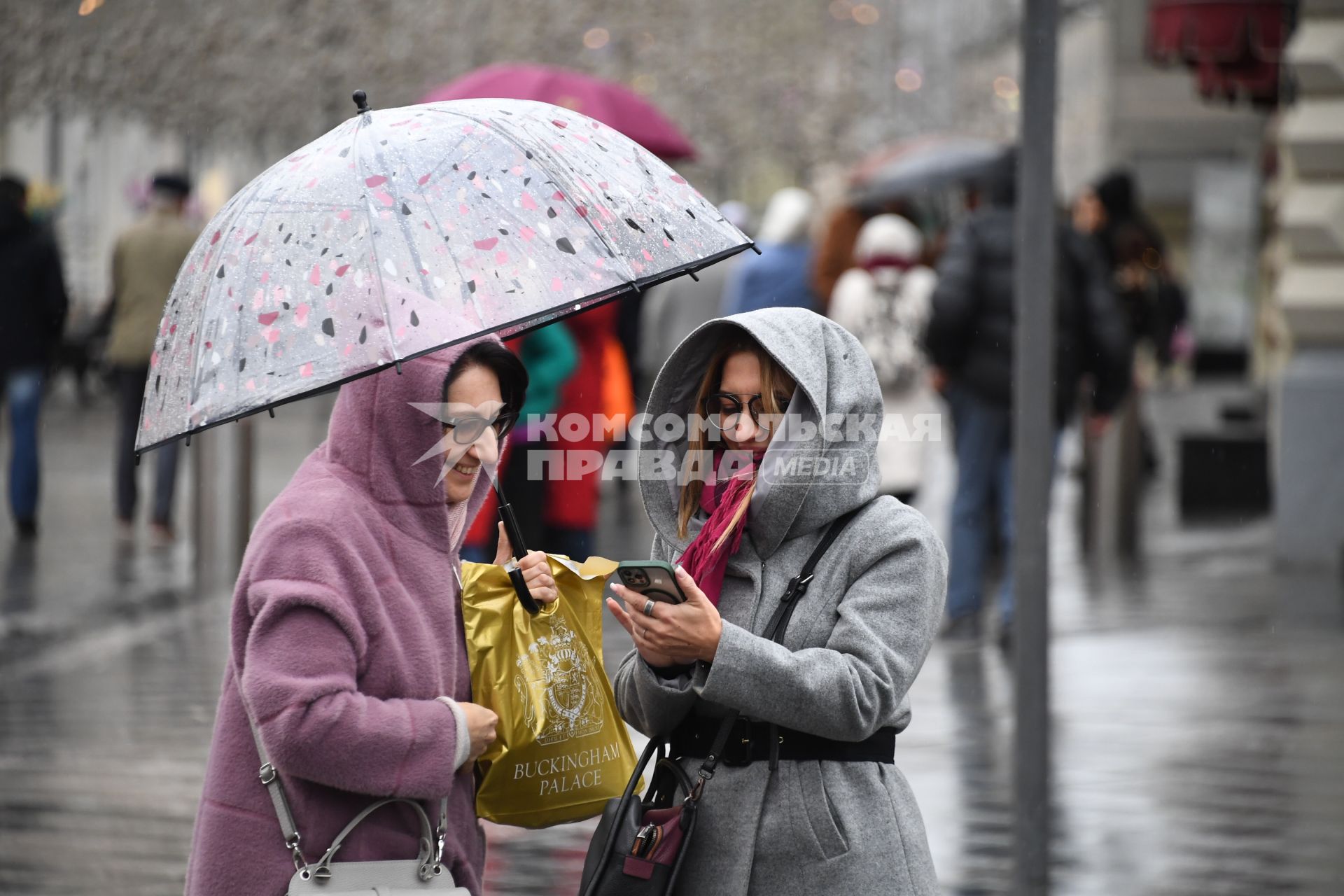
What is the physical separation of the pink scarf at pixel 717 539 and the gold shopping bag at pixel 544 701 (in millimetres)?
218

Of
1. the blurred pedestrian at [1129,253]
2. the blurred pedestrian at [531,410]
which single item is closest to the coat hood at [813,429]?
the blurred pedestrian at [531,410]

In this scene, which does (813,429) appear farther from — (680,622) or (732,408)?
(680,622)

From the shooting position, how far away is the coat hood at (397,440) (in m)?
2.96

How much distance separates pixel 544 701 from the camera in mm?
3049

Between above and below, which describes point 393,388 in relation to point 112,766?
above

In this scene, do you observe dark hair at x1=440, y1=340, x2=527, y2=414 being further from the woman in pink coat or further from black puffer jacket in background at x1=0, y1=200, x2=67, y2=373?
black puffer jacket in background at x1=0, y1=200, x2=67, y2=373

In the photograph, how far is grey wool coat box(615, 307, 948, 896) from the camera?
2787 millimetres

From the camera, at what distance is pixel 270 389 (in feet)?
9.45

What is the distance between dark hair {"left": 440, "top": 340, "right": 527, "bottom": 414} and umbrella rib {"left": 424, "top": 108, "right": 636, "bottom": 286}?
23 cm

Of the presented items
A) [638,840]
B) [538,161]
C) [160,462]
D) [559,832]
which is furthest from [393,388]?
[160,462]

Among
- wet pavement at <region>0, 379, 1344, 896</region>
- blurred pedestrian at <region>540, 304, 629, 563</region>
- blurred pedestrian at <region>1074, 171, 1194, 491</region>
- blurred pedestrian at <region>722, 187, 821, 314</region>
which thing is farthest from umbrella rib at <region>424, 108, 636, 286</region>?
blurred pedestrian at <region>1074, 171, 1194, 491</region>

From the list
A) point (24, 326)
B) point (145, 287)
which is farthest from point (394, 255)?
point (24, 326)

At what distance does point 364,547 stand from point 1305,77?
968 centimetres

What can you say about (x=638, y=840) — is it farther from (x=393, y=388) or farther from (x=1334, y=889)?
(x=1334, y=889)
